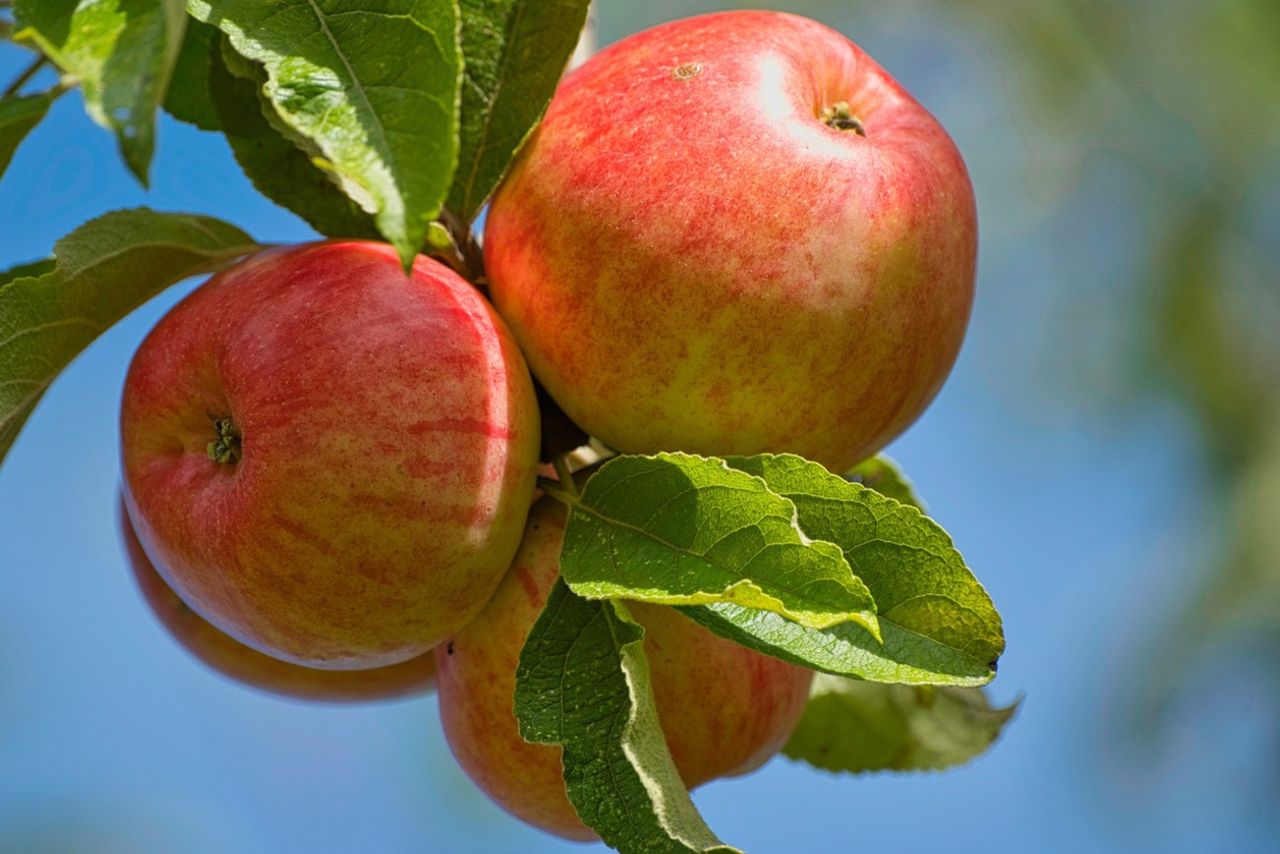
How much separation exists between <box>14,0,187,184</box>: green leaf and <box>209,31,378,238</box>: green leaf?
380 millimetres

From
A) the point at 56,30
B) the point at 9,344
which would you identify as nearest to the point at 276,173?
the point at 9,344

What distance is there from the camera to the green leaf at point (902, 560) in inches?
44.3

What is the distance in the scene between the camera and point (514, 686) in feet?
4.25

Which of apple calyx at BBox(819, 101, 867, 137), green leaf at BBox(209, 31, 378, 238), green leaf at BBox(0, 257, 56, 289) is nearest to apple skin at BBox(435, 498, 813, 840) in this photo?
green leaf at BBox(209, 31, 378, 238)

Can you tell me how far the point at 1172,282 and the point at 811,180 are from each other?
200 inches

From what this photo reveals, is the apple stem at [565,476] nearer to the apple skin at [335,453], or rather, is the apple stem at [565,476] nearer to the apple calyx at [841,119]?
the apple skin at [335,453]

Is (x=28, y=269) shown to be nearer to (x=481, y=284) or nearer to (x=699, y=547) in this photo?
(x=481, y=284)

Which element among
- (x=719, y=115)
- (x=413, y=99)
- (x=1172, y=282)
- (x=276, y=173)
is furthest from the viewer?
(x=1172, y=282)

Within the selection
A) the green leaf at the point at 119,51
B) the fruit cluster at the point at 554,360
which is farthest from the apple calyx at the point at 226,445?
the green leaf at the point at 119,51

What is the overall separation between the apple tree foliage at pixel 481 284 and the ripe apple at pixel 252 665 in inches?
13.3

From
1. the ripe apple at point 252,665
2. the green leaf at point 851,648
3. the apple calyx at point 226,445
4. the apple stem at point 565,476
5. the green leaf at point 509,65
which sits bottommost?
the ripe apple at point 252,665

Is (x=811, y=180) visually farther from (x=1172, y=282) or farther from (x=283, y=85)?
(x=1172, y=282)

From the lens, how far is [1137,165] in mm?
6047

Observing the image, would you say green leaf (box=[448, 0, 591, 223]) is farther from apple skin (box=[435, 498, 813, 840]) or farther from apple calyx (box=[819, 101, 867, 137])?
apple skin (box=[435, 498, 813, 840])
